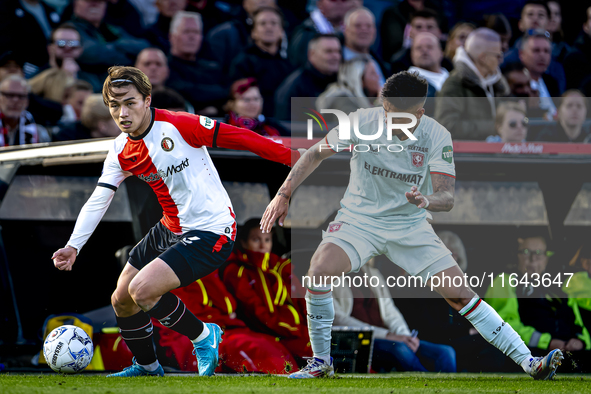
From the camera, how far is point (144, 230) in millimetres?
5797

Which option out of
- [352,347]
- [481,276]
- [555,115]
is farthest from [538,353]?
[555,115]

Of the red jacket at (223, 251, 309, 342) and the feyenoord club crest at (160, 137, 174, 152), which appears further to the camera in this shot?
the red jacket at (223, 251, 309, 342)

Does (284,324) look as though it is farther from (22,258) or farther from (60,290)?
(22,258)

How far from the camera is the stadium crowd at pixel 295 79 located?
5.81 meters

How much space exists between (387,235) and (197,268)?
1497 millimetres

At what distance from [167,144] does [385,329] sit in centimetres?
252

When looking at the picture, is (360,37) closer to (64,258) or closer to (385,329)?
(385,329)

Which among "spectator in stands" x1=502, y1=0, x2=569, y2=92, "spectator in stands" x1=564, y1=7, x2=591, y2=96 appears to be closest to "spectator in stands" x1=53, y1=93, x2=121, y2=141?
"spectator in stands" x1=502, y1=0, x2=569, y2=92

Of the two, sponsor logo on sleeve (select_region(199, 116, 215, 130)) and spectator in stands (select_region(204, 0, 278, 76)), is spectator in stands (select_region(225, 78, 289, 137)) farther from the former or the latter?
spectator in stands (select_region(204, 0, 278, 76))

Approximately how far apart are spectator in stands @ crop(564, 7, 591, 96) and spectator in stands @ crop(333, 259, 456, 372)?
15.0ft

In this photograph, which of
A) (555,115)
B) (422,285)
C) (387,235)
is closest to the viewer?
(387,235)

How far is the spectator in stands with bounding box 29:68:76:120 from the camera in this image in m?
7.56

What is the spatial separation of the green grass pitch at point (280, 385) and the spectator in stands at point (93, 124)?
2.84 m

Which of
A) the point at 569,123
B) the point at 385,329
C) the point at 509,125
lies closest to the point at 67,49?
the point at 385,329
